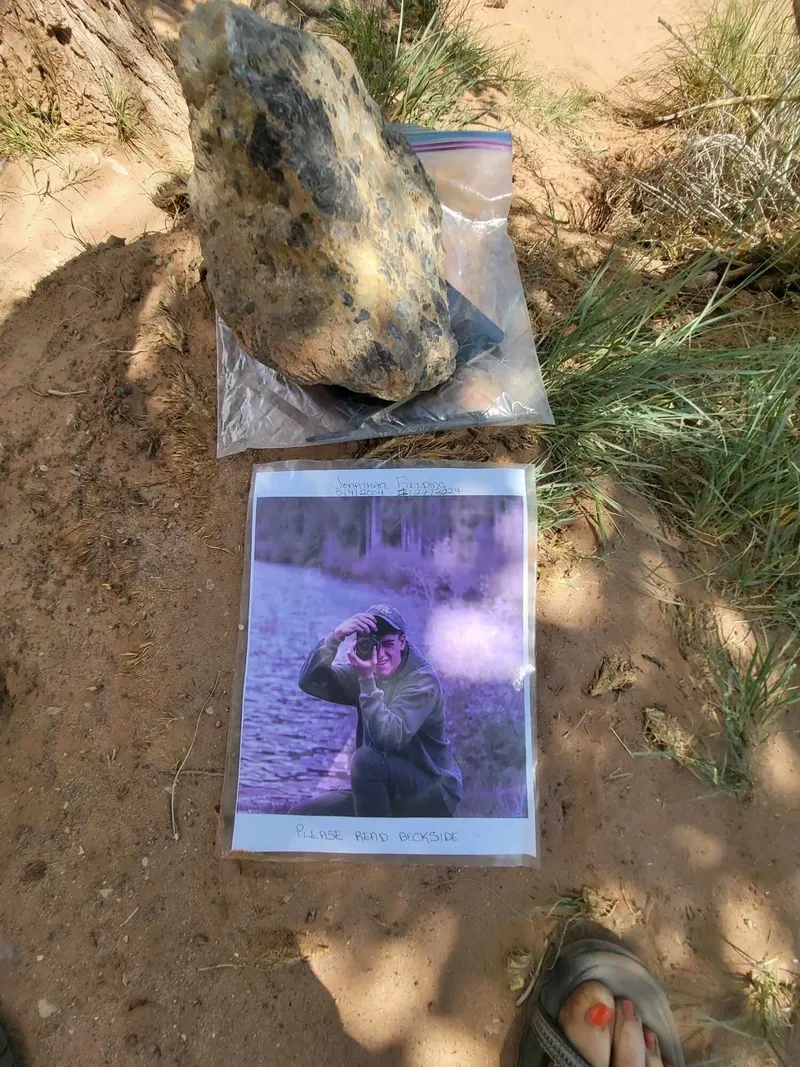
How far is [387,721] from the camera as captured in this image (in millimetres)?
1235

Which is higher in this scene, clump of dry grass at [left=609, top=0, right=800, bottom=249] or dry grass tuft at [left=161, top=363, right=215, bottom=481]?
clump of dry grass at [left=609, top=0, right=800, bottom=249]

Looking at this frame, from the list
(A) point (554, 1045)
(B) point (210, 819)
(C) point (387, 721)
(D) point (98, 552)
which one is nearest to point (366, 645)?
(C) point (387, 721)

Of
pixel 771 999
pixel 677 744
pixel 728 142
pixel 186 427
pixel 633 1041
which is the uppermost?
pixel 728 142

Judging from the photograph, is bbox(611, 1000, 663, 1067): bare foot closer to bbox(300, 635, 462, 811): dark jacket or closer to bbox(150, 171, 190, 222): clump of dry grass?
bbox(300, 635, 462, 811): dark jacket

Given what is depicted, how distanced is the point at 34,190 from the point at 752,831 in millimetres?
2411

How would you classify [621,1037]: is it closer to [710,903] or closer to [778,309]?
[710,903]

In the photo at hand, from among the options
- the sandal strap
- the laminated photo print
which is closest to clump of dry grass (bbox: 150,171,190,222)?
the laminated photo print

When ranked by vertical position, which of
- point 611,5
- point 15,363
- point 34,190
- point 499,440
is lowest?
point 499,440

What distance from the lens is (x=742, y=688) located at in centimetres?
122

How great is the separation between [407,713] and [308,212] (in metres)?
0.96

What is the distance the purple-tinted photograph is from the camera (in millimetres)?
1218

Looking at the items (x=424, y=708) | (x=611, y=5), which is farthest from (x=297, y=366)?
(x=611, y=5)

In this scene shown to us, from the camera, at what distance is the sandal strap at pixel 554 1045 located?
3.58ft

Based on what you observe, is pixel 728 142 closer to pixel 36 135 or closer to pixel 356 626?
pixel 356 626
